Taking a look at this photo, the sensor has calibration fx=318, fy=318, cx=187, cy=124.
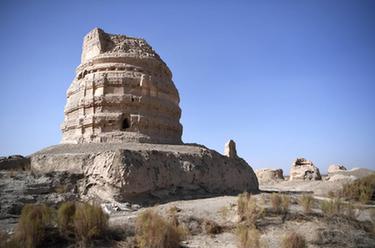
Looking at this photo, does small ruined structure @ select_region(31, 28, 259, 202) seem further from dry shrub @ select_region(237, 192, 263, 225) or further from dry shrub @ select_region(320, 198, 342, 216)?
dry shrub @ select_region(320, 198, 342, 216)

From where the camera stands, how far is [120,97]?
1588 cm

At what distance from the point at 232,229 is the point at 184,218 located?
1385 millimetres

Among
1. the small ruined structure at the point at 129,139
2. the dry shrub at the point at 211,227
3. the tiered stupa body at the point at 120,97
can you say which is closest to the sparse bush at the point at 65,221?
the dry shrub at the point at 211,227

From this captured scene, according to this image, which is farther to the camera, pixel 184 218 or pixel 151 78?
pixel 151 78

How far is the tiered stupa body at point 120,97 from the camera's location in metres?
15.6

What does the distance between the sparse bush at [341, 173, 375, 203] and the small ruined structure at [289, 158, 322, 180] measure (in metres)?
12.5

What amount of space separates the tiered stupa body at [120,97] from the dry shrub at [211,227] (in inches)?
284

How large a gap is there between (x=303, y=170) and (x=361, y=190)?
601 inches

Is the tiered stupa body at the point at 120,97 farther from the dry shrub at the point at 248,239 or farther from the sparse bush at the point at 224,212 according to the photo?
the dry shrub at the point at 248,239

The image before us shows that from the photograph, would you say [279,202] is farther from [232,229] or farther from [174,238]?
[174,238]

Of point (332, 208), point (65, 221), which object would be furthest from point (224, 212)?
point (65, 221)

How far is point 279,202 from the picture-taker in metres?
10.8

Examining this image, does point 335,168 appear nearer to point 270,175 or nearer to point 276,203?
point 270,175

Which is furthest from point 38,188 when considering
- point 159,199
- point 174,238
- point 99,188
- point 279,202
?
point 279,202
